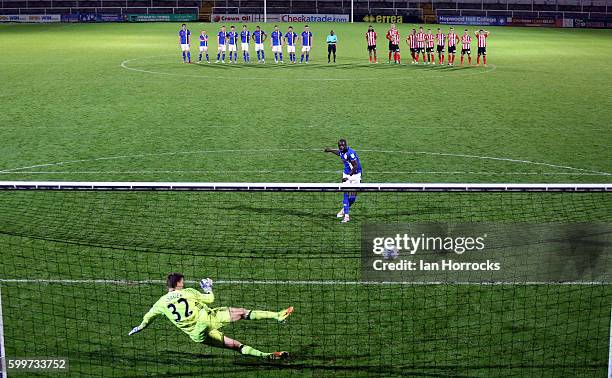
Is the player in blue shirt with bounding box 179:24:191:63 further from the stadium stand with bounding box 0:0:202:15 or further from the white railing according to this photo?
the stadium stand with bounding box 0:0:202:15

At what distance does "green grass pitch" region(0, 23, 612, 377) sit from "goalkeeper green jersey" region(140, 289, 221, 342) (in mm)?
369

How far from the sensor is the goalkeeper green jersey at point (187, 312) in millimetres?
→ 8820

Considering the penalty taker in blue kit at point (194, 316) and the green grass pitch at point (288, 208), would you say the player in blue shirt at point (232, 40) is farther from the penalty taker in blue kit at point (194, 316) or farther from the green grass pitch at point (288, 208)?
the penalty taker in blue kit at point (194, 316)

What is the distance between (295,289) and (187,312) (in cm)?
225

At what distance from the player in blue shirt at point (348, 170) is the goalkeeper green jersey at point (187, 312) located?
4819 mm

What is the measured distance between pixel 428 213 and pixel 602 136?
9317 millimetres

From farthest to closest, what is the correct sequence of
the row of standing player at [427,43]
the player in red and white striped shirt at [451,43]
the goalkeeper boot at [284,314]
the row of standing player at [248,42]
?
the player in red and white striped shirt at [451,43], the row of standing player at [248,42], the row of standing player at [427,43], the goalkeeper boot at [284,314]

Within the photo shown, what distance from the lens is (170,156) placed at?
61.8 ft

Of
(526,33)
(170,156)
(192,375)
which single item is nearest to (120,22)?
(526,33)

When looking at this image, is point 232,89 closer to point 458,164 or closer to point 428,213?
point 458,164

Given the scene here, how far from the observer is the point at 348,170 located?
13.5m

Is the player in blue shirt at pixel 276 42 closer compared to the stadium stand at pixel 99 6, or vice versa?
the player in blue shirt at pixel 276 42

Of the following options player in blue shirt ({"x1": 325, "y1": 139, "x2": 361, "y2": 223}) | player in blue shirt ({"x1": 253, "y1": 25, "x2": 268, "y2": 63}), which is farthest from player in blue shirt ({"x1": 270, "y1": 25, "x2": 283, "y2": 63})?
player in blue shirt ({"x1": 325, "y1": 139, "x2": 361, "y2": 223})

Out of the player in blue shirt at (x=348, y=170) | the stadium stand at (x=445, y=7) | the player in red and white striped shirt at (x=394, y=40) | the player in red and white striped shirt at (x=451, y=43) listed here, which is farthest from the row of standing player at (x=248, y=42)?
the stadium stand at (x=445, y=7)
